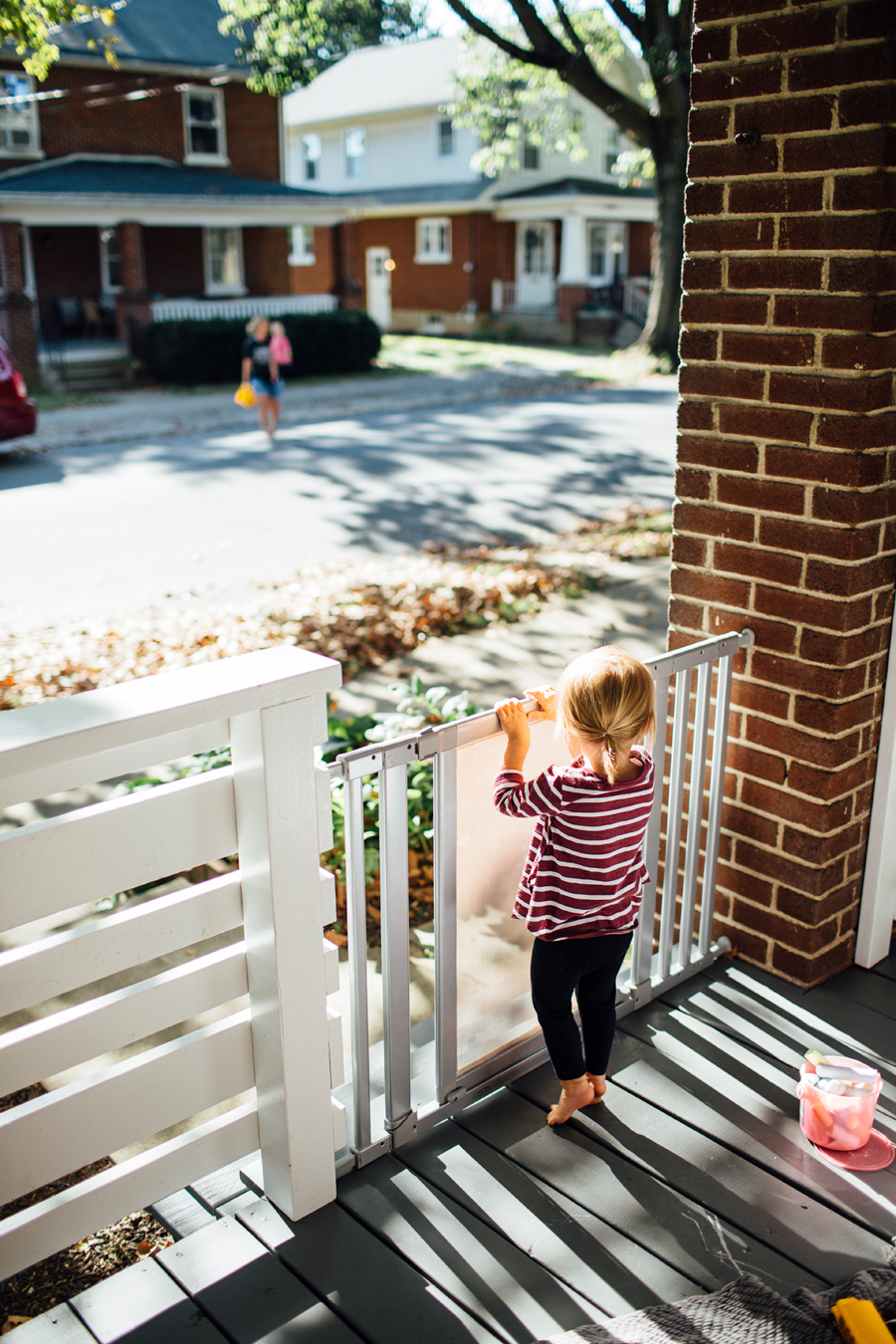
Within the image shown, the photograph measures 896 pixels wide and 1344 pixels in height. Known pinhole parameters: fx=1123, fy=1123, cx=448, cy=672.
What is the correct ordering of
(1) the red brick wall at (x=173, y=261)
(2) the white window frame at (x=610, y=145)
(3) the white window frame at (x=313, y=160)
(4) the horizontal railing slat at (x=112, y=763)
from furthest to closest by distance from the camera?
(3) the white window frame at (x=313, y=160), (2) the white window frame at (x=610, y=145), (1) the red brick wall at (x=173, y=261), (4) the horizontal railing slat at (x=112, y=763)

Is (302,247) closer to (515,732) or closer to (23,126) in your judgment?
(23,126)

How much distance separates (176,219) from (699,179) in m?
23.5

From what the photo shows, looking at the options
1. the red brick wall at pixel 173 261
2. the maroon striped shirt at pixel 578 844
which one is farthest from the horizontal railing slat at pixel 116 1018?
the red brick wall at pixel 173 261

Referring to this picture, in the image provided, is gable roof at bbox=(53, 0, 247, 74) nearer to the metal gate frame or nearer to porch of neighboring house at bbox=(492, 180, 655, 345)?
porch of neighboring house at bbox=(492, 180, 655, 345)

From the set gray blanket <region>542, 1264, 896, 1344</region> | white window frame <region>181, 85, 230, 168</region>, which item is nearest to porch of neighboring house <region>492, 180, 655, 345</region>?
white window frame <region>181, 85, 230, 168</region>

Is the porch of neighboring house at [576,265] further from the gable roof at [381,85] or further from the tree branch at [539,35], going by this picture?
the tree branch at [539,35]

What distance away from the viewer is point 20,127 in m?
23.6

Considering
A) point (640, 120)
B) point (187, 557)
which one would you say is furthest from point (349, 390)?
point (187, 557)

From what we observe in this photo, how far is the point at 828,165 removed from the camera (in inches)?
108

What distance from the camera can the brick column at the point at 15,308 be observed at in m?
20.9

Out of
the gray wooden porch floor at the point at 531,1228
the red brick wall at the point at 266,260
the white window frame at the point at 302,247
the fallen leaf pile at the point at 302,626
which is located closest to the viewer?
the gray wooden porch floor at the point at 531,1228

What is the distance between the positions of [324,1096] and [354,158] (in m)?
37.9

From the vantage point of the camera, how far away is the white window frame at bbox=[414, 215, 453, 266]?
3328cm

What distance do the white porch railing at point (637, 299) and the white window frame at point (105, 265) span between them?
45.1 feet
